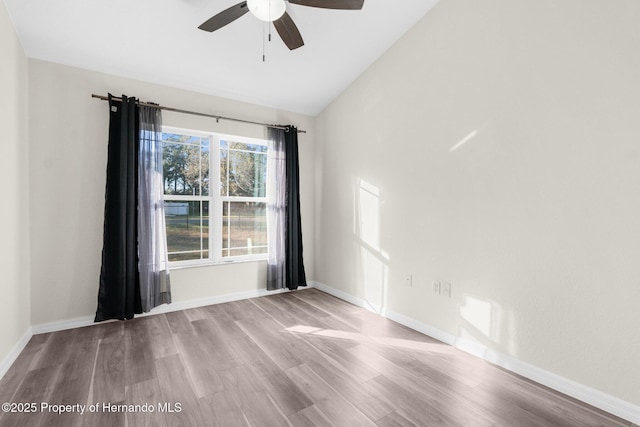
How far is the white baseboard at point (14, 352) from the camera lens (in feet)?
7.36

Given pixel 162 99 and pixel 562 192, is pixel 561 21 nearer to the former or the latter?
pixel 562 192

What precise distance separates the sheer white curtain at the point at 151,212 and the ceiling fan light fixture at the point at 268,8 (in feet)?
6.24

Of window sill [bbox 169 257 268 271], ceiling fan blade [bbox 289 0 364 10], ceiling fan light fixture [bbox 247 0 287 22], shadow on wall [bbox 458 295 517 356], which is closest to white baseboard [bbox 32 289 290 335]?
window sill [bbox 169 257 268 271]

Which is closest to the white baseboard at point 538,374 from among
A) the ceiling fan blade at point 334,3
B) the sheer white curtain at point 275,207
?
the sheer white curtain at point 275,207

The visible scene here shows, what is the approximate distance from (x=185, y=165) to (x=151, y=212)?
756 mm

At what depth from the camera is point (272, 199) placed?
14.1 ft

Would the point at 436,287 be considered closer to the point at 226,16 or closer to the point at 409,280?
the point at 409,280

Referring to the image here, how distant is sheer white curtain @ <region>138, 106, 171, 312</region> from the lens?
3.32 meters

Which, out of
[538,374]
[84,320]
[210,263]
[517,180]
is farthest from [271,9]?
[84,320]

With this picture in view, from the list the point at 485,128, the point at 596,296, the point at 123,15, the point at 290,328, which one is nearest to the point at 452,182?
the point at 485,128

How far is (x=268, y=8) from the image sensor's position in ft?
6.95

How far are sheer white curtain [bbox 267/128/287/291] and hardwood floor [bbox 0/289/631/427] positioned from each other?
111 centimetres

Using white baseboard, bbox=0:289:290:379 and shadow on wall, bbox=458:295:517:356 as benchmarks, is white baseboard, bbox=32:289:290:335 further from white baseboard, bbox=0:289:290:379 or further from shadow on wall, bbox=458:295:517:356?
shadow on wall, bbox=458:295:517:356

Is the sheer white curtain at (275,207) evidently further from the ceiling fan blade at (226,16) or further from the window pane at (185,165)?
the ceiling fan blade at (226,16)
